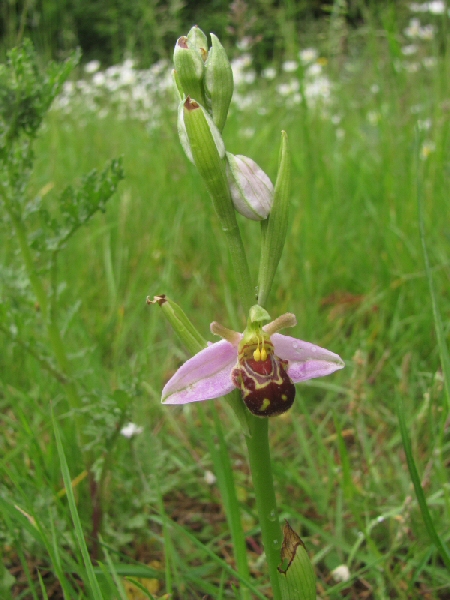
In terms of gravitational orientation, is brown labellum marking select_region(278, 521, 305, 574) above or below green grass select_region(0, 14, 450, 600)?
above

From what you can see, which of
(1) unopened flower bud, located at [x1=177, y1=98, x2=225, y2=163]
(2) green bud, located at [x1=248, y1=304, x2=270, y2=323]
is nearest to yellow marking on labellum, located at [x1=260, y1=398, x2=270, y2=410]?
(2) green bud, located at [x1=248, y1=304, x2=270, y2=323]

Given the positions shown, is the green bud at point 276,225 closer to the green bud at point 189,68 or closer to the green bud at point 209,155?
the green bud at point 209,155

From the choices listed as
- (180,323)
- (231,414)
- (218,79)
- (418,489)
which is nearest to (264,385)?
(180,323)

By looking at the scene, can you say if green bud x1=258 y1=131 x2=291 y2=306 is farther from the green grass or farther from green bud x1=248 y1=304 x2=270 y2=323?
the green grass

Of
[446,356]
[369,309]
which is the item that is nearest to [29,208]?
[446,356]

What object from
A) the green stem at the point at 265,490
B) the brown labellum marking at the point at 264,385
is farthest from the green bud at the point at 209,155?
the green stem at the point at 265,490

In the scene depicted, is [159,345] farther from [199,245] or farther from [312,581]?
[312,581]
